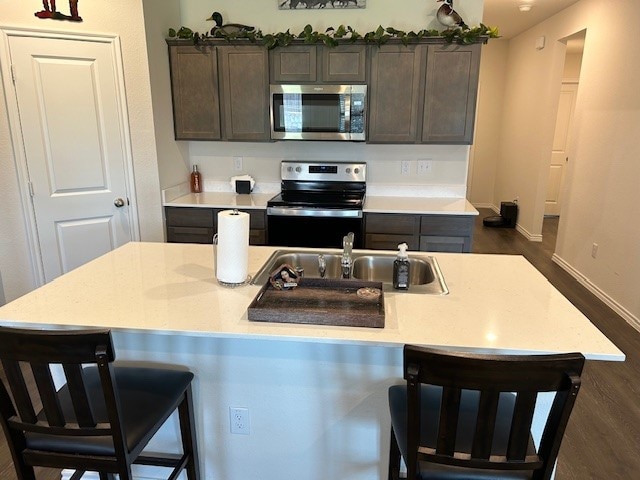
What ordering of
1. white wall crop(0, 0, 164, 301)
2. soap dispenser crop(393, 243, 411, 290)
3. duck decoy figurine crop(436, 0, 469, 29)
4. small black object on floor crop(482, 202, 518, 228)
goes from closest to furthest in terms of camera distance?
soap dispenser crop(393, 243, 411, 290) → white wall crop(0, 0, 164, 301) → duck decoy figurine crop(436, 0, 469, 29) → small black object on floor crop(482, 202, 518, 228)

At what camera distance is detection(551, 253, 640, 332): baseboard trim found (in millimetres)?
3442

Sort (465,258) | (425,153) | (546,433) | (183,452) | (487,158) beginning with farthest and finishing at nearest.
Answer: (487,158), (425,153), (465,258), (183,452), (546,433)

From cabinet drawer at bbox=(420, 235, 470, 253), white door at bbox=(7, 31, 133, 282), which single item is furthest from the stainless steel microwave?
white door at bbox=(7, 31, 133, 282)

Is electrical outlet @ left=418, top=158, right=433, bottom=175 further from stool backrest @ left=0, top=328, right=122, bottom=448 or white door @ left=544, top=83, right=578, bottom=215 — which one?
white door @ left=544, top=83, right=578, bottom=215

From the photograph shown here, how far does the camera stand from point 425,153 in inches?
151

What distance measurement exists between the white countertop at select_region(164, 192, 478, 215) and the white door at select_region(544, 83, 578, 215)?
12.3ft

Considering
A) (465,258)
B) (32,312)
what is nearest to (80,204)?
(32,312)

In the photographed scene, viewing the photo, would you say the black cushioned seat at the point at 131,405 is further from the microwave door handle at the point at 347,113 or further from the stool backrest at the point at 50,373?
the microwave door handle at the point at 347,113

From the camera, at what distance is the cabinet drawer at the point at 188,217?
353 cm

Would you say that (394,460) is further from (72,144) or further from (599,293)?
(599,293)

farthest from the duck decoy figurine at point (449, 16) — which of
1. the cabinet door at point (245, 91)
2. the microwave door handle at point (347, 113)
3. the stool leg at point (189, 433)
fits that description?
the stool leg at point (189, 433)

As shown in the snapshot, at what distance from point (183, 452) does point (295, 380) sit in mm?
607

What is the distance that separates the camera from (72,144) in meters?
3.12

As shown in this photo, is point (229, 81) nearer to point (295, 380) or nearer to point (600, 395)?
point (295, 380)
